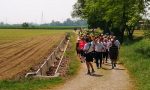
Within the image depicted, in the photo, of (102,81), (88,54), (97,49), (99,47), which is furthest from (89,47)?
(102,81)

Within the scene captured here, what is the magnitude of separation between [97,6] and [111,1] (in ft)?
24.5

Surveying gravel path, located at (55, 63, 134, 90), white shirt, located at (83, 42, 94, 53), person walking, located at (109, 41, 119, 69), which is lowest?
gravel path, located at (55, 63, 134, 90)

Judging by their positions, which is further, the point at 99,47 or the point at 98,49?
the point at 99,47

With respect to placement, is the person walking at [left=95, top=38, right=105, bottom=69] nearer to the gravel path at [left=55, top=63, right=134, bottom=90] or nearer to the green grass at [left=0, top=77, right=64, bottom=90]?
the gravel path at [left=55, top=63, right=134, bottom=90]

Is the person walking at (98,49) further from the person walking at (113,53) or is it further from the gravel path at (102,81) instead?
the gravel path at (102,81)

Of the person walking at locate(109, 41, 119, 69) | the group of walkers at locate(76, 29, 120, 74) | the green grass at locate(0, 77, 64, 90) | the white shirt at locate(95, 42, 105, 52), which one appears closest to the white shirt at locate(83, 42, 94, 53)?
the group of walkers at locate(76, 29, 120, 74)

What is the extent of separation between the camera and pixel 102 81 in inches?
749

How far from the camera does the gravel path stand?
56.9 ft

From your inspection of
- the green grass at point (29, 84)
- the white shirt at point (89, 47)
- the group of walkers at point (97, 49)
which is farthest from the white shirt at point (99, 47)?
the green grass at point (29, 84)

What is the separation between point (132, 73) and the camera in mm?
21938

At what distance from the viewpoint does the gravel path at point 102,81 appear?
1733 centimetres

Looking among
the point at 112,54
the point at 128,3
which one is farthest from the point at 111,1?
the point at 112,54

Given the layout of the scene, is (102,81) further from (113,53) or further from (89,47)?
(113,53)

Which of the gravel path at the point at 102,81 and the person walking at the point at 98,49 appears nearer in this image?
the gravel path at the point at 102,81
